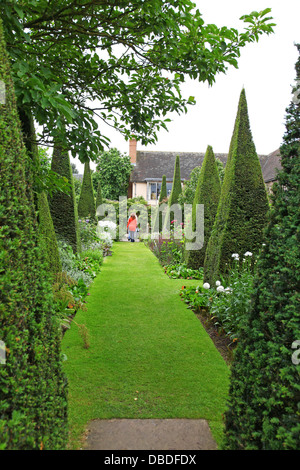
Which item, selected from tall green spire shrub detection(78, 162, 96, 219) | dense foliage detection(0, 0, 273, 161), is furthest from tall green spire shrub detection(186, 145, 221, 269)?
tall green spire shrub detection(78, 162, 96, 219)

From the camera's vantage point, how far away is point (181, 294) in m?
7.40

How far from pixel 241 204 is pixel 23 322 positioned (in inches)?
223

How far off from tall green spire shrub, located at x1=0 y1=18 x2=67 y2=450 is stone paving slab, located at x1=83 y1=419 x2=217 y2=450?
416 mm

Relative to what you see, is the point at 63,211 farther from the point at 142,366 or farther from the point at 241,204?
the point at 142,366

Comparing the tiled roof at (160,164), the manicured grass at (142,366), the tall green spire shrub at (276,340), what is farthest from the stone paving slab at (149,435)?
the tiled roof at (160,164)

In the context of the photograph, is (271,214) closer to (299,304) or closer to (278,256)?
(278,256)

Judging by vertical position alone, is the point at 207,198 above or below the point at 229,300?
above

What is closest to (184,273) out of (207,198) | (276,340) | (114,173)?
(207,198)

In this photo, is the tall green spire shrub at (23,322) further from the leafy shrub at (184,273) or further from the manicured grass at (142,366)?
the leafy shrub at (184,273)

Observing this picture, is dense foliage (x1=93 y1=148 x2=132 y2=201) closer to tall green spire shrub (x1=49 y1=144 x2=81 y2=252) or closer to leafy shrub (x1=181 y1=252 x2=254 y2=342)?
tall green spire shrub (x1=49 y1=144 x2=81 y2=252)

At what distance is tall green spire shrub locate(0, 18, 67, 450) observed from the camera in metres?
1.64

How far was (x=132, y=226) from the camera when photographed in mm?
20891

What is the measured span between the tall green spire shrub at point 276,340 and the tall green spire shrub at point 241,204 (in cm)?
442

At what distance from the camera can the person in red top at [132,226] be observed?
20.5 meters
